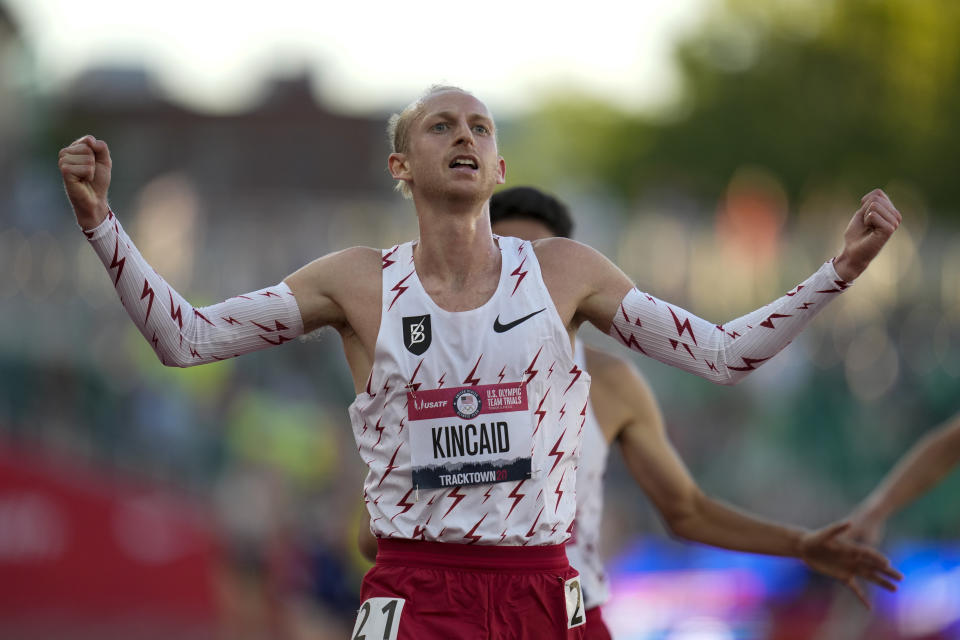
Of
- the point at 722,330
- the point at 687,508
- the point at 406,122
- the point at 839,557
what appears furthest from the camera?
the point at 687,508

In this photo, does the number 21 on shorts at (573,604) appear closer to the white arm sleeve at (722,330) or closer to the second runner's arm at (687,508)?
the white arm sleeve at (722,330)

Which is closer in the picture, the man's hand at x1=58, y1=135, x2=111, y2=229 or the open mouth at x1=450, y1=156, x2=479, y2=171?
the man's hand at x1=58, y1=135, x2=111, y2=229

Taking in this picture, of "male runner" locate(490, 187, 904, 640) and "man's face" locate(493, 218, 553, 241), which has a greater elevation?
"man's face" locate(493, 218, 553, 241)

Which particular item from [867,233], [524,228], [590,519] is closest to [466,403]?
[867,233]

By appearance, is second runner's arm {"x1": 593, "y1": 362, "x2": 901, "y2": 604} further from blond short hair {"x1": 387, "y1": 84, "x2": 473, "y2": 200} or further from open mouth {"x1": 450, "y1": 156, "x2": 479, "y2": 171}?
open mouth {"x1": 450, "y1": 156, "x2": 479, "y2": 171}

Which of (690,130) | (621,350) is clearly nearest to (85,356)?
(621,350)

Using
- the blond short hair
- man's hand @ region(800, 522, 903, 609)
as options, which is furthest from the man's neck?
man's hand @ region(800, 522, 903, 609)

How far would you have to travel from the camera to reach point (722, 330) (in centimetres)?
426

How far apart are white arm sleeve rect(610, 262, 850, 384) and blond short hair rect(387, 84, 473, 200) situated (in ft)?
2.70

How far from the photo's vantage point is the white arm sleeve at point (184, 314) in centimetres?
415

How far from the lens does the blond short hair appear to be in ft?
14.6

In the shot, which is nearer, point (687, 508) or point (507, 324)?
point (507, 324)

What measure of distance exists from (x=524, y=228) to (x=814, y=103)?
47.8 metres

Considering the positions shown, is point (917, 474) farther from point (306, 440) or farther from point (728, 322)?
point (306, 440)
